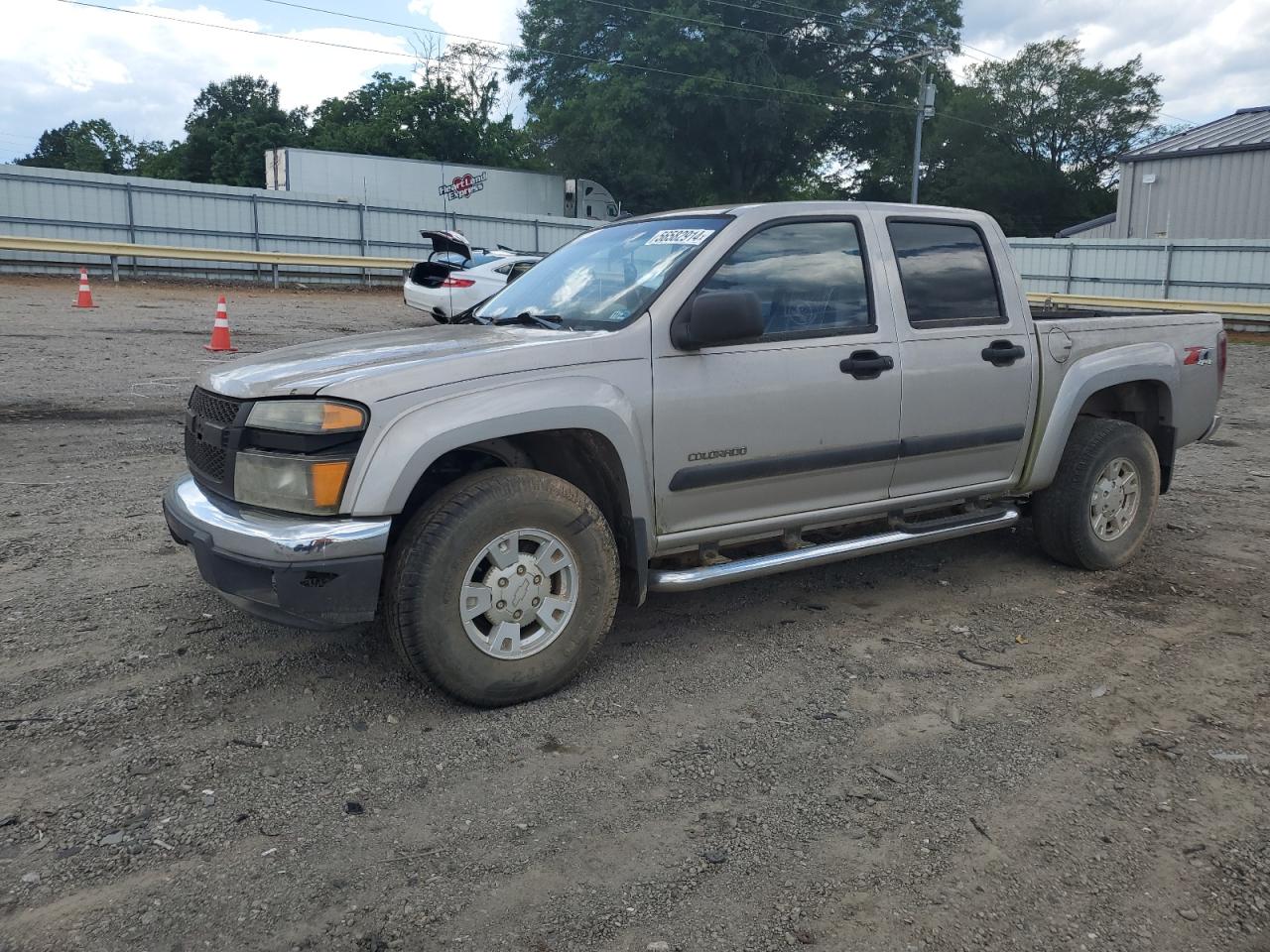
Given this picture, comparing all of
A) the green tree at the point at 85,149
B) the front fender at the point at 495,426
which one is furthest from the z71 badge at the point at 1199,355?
the green tree at the point at 85,149

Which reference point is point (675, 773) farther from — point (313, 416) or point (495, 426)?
point (313, 416)

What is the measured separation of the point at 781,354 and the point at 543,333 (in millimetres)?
983

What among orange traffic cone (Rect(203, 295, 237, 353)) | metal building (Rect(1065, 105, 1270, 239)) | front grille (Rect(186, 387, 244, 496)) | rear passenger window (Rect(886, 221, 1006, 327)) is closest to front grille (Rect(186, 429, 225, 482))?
front grille (Rect(186, 387, 244, 496))

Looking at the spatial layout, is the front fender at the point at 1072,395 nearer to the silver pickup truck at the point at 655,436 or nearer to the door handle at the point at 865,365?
the silver pickup truck at the point at 655,436

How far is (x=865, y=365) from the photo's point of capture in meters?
4.54

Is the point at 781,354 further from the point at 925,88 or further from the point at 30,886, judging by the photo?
the point at 925,88

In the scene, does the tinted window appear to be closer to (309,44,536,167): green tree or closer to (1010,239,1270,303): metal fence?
(1010,239,1270,303): metal fence

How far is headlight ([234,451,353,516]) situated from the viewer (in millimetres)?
3467

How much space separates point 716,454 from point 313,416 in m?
1.56

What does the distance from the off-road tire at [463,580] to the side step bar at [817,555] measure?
317 millimetres

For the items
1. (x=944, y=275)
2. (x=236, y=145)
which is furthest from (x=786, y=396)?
(x=236, y=145)

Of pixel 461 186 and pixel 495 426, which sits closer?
pixel 495 426

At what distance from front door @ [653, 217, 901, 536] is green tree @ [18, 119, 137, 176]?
289 feet

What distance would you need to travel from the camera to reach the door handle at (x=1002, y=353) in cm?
500
